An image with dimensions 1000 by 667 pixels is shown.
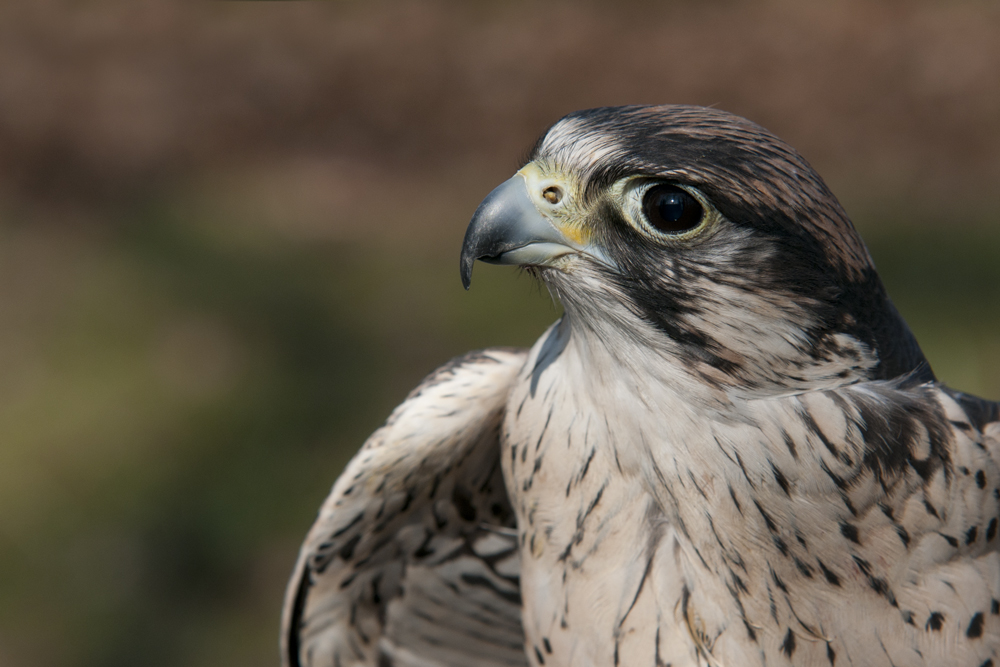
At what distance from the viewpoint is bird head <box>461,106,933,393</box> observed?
1773 mm

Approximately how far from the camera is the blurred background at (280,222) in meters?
4.91

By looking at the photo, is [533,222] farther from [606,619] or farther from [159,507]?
[159,507]

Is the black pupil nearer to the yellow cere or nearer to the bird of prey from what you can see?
the bird of prey

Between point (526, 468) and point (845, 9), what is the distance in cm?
769

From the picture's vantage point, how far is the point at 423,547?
2986mm

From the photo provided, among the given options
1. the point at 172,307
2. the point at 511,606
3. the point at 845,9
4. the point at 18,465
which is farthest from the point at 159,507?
the point at 845,9

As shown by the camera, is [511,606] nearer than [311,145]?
Yes

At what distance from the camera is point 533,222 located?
191cm

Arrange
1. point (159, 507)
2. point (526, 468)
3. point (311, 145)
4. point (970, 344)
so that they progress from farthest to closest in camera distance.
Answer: point (311, 145) → point (970, 344) → point (159, 507) → point (526, 468)

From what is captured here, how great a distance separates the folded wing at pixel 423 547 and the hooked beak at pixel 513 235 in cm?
69

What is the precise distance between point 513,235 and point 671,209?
32 cm

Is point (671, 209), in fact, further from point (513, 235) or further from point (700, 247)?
point (513, 235)

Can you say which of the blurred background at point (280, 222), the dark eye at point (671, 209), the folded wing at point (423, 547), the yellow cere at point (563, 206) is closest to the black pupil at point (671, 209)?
the dark eye at point (671, 209)

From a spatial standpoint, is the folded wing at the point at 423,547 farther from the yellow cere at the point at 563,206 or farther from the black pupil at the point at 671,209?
the black pupil at the point at 671,209
